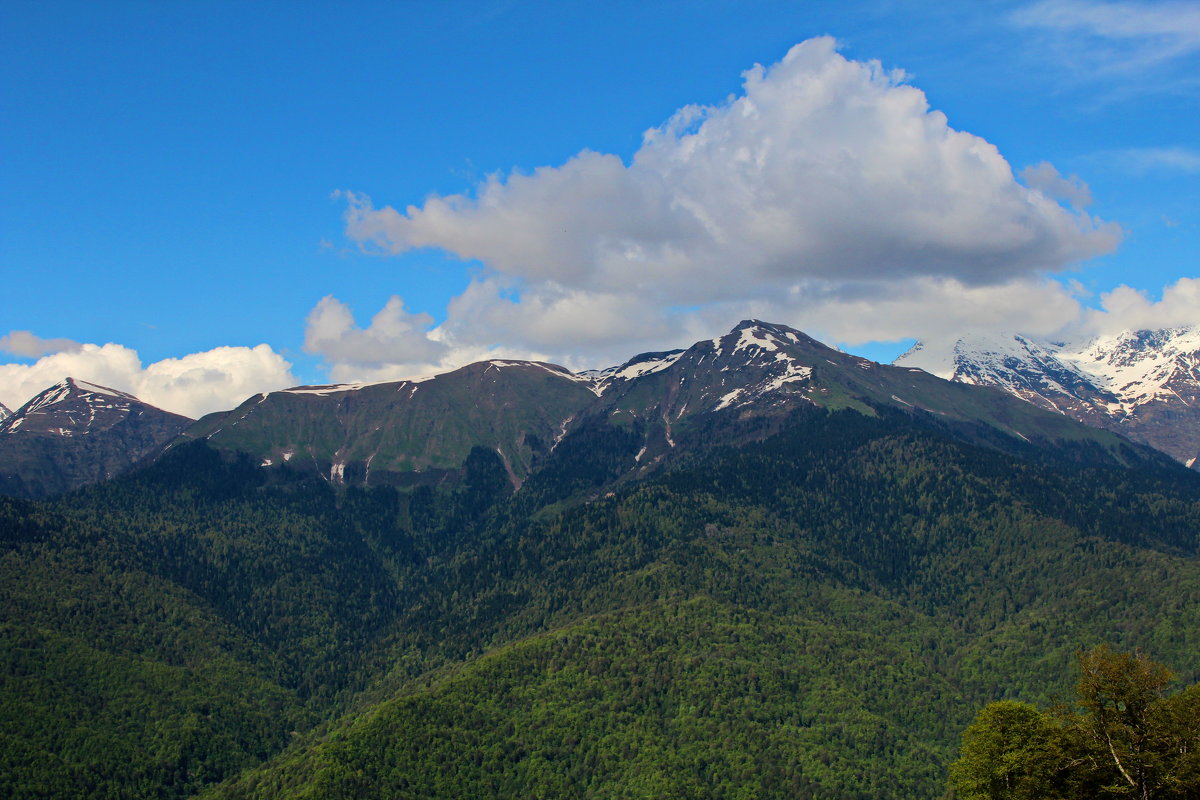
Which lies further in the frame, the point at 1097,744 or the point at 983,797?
the point at 983,797

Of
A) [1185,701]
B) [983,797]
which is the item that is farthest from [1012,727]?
[1185,701]

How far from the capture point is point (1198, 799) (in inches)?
3868

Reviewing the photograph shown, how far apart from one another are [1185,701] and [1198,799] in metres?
14.1

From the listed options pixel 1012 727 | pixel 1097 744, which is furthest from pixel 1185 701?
pixel 1012 727

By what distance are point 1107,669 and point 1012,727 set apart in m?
30.1

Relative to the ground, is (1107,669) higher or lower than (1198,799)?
higher

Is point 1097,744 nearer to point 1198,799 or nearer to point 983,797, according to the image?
point 1198,799

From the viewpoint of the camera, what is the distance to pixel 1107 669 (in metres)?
103

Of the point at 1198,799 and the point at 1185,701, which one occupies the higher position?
the point at 1185,701

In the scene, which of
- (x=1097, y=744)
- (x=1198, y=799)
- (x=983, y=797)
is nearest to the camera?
(x=1198, y=799)

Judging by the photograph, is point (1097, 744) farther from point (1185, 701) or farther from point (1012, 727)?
point (1012, 727)

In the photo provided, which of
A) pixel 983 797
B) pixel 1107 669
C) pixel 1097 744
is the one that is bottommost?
pixel 983 797

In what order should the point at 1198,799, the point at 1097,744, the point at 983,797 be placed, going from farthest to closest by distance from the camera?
the point at 983,797, the point at 1097,744, the point at 1198,799

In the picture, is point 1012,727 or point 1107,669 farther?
point 1012,727
